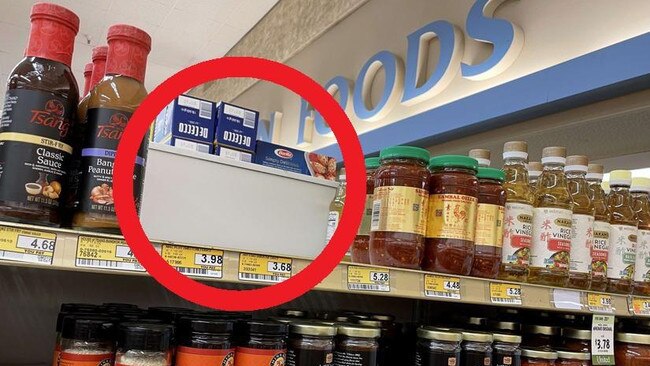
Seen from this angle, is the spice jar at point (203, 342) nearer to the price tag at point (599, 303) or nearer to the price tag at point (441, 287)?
the price tag at point (441, 287)

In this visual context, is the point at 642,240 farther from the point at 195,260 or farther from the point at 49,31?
the point at 49,31

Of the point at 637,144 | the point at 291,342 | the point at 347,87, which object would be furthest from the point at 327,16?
the point at 291,342

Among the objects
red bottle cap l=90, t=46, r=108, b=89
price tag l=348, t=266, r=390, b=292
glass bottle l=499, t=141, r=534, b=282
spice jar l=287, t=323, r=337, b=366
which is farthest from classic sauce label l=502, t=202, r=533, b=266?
red bottle cap l=90, t=46, r=108, b=89

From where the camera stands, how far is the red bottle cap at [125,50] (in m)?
1.05

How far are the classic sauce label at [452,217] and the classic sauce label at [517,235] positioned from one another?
185 millimetres

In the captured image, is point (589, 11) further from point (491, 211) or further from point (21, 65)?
point (21, 65)

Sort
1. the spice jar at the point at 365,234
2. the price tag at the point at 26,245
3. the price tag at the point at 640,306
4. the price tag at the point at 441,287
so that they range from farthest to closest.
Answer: the price tag at the point at 640,306, the spice jar at the point at 365,234, the price tag at the point at 441,287, the price tag at the point at 26,245

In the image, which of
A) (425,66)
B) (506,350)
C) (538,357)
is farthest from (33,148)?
(425,66)

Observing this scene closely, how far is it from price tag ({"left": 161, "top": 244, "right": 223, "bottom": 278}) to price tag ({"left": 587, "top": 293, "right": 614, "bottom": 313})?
1.07 metres

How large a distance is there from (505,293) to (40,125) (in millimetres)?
1083

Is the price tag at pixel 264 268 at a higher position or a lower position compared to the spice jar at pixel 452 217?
lower

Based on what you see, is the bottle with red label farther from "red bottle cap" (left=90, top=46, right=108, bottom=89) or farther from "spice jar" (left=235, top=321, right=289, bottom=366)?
"spice jar" (left=235, top=321, right=289, bottom=366)

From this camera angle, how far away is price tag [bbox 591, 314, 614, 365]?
167 centimetres

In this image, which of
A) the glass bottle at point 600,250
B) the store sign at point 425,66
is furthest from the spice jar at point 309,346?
the store sign at point 425,66
